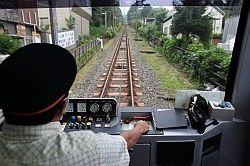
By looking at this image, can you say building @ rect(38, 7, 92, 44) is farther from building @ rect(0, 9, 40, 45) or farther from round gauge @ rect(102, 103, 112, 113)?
round gauge @ rect(102, 103, 112, 113)

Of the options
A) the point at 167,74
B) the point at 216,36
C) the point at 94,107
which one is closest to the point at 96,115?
the point at 94,107

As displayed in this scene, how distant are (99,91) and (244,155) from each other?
1.41 m

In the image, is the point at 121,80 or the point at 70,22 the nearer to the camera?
the point at 70,22

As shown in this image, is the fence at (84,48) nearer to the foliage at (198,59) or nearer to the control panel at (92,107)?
the control panel at (92,107)

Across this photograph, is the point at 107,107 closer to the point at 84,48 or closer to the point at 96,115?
the point at 96,115

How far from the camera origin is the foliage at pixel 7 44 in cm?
163

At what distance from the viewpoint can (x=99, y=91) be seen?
188 cm

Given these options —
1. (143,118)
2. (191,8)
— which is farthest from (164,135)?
(191,8)

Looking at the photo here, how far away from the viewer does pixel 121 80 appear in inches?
74.8

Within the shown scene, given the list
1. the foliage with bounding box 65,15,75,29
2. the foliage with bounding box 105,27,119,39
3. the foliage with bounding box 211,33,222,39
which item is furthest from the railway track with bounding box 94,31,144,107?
the foliage with bounding box 211,33,222,39

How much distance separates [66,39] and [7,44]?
0.48 meters

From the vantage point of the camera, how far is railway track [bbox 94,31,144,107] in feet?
6.02

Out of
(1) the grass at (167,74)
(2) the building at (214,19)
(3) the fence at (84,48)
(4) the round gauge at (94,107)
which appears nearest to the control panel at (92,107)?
(4) the round gauge at (94,107)

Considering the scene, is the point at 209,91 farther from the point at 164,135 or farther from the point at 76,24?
the point at 76,24
